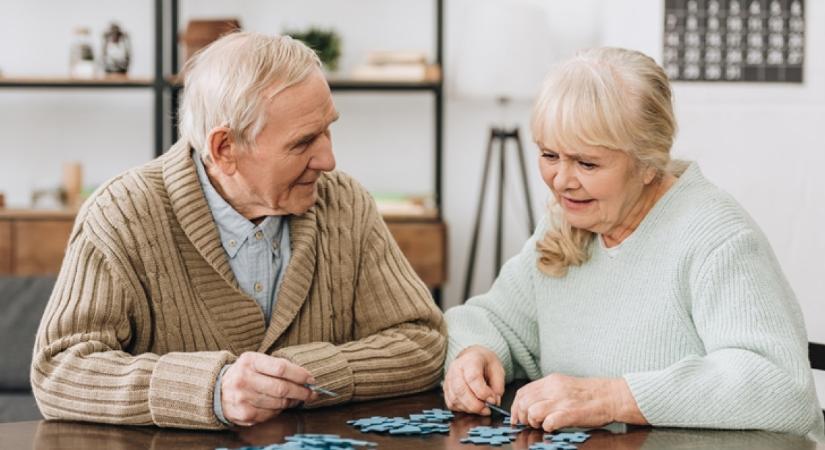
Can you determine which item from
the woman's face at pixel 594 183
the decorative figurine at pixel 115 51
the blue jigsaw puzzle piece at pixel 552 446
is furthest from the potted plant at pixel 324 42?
the blue jigsaw puzzle piece at pixel 552 446

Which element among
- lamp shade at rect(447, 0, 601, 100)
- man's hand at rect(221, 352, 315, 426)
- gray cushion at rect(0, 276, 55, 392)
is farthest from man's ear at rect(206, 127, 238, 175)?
lamp shade at rect(447, 0, 601, 100)

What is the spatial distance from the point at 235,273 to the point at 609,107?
73 centimetres

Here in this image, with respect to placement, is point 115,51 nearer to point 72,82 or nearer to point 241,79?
point 72,82

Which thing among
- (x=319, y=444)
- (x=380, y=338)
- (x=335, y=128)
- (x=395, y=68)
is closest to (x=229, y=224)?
(x=380, y=338)

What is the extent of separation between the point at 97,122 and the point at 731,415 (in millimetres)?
4176

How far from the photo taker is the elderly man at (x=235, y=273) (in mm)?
1806

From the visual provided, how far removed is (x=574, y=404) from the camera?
1.70m

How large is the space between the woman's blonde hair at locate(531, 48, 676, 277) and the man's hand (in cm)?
59

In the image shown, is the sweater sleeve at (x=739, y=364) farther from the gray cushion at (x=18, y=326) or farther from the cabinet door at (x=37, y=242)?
the cabinet door at (x=37, y=242)

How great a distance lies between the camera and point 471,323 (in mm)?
2141

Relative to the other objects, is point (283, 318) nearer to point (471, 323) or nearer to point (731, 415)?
point (471, 323)

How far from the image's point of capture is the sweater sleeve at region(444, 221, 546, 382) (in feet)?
7.07

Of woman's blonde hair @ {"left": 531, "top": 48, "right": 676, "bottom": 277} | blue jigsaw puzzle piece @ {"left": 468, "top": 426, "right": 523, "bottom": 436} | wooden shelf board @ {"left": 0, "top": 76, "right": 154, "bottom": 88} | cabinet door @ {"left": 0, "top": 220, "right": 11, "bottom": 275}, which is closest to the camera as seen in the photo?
blue jigsaw puzzle piece @ {"left": 468, "top": 426, "right": 523, "bottom": 436}

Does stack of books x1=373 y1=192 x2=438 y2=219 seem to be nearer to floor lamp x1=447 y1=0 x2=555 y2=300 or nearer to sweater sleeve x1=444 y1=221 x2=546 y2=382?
floor lamp x1=447 y1=0 x2=555 y2=300
